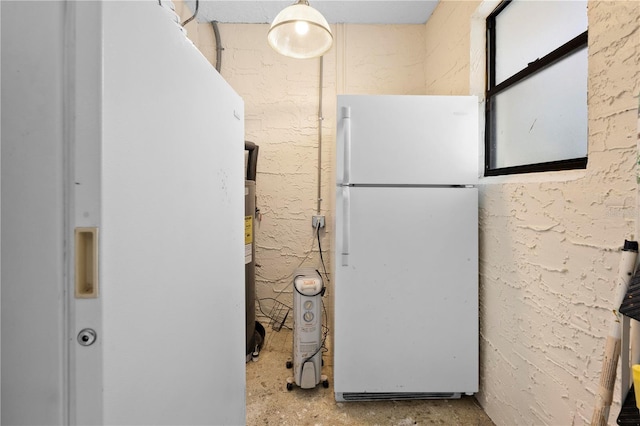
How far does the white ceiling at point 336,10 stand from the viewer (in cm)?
210

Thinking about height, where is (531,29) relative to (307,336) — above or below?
above

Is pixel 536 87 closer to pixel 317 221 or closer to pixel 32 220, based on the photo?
pixel 317 221

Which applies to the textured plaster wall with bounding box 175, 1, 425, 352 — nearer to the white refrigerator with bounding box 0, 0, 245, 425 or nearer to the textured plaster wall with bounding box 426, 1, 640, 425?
the textured plaster wall with bounding box 426, 1, 640, 425

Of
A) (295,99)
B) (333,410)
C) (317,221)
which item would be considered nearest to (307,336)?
(333,410)

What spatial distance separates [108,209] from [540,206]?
4.57ft

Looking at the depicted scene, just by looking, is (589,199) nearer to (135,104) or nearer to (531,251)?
(531,251)

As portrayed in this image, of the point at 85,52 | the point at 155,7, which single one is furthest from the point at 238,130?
the point at 85,52

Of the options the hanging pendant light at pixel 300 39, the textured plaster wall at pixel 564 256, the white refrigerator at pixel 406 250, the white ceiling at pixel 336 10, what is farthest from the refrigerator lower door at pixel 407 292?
the white ceiling at pixel 336 10

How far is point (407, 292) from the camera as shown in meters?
Result: 1.52

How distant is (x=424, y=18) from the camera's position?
2.28 m

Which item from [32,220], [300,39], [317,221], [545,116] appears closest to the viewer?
[32,220]

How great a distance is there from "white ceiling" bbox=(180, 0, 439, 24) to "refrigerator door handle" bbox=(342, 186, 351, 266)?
1522 mm

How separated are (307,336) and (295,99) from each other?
1767 mm

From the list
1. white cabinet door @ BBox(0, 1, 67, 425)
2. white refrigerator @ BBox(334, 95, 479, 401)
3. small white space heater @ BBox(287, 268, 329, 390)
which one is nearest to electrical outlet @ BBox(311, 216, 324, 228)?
small white space heater @ BBox(287, 268, 329, 390)
